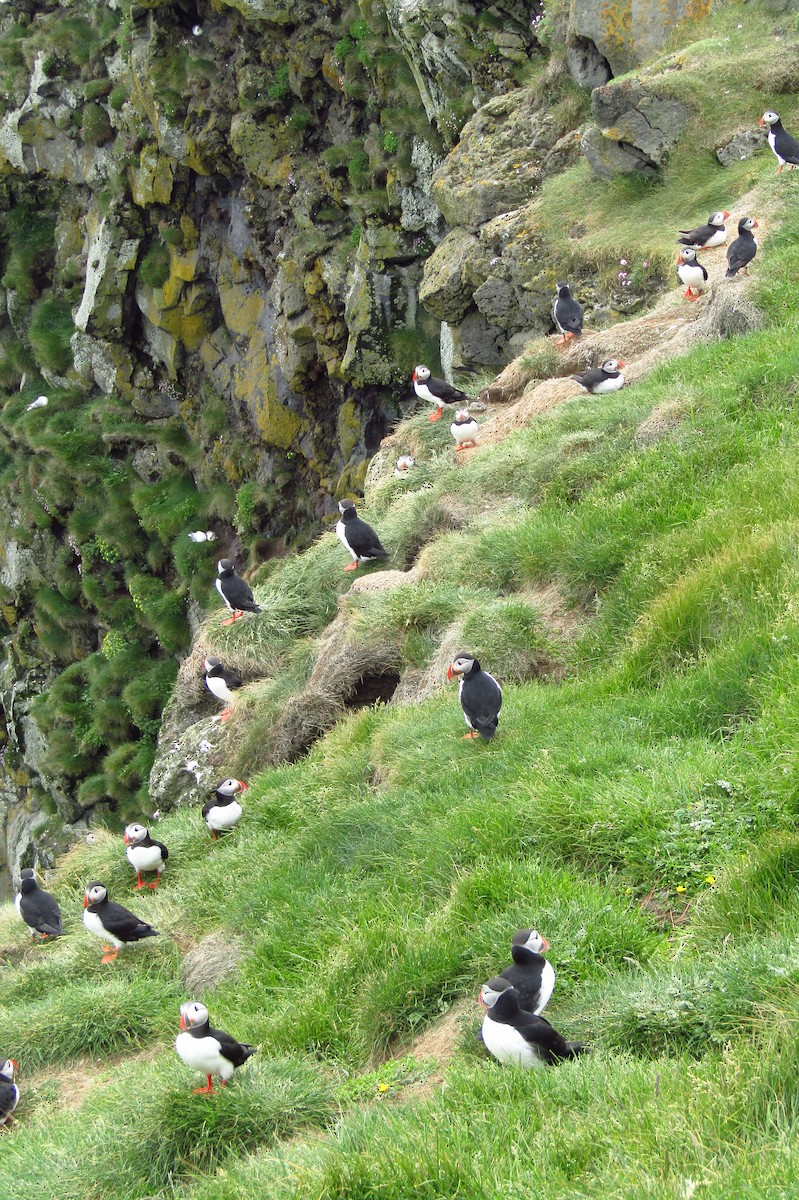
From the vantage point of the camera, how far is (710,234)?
13.2 metres

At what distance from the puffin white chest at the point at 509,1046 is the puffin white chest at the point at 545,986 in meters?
0.30

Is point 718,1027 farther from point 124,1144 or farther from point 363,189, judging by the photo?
point 363,189

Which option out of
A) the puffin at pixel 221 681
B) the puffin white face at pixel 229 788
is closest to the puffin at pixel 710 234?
the puffin at pixel 221 681

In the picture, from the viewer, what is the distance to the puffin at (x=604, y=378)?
1170 centimetres

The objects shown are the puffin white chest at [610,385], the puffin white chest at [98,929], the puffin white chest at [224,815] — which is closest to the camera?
the puffin white chest at [98,929]

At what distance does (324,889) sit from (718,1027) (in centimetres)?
334

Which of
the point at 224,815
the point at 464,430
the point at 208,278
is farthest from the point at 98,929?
the point at 208,278

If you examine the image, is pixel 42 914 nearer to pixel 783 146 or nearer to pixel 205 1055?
pixel 205 1055

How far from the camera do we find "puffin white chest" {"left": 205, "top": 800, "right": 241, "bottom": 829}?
9141mm

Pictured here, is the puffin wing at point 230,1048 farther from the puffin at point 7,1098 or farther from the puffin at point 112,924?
the puffin at point 112,924

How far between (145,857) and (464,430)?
6.51 meters

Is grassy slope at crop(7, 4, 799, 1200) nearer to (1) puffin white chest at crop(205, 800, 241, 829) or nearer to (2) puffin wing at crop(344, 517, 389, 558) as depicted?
(1) puffin white chest at crop(205, 800, 241, 829)

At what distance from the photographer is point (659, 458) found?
9.23 metres

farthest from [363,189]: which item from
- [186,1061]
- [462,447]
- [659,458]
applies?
[186,1061]
